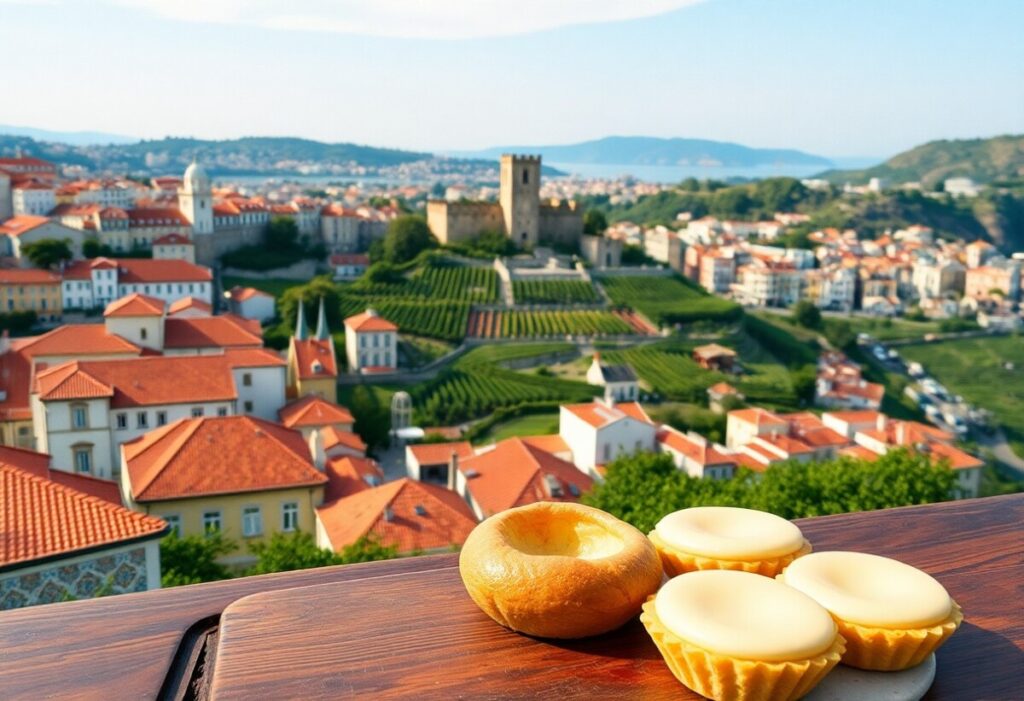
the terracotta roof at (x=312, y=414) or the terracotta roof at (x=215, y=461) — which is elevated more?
the terracotta roof at (x=215, y=461)

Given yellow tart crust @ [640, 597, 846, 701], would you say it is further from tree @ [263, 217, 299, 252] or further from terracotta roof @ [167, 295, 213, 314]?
tree @ [263, 217, 299, 252]

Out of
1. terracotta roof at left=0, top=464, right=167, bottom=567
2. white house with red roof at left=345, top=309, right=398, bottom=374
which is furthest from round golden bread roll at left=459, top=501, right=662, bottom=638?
white house with red roof at left=345, top=309, right=398, bottom=374

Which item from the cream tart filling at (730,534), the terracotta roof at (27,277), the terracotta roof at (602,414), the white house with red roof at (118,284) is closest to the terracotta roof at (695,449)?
the terracotta roof at (602,414)

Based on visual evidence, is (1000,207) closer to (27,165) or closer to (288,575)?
(27,165)

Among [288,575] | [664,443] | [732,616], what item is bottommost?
[664,443]

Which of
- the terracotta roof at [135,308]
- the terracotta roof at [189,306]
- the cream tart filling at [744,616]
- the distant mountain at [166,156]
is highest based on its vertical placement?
the distant mountain at [166,156]

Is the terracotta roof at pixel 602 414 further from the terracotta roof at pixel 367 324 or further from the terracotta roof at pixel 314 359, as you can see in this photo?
the terracotta roof at pixel 367 324

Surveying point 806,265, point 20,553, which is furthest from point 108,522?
point 806,265
